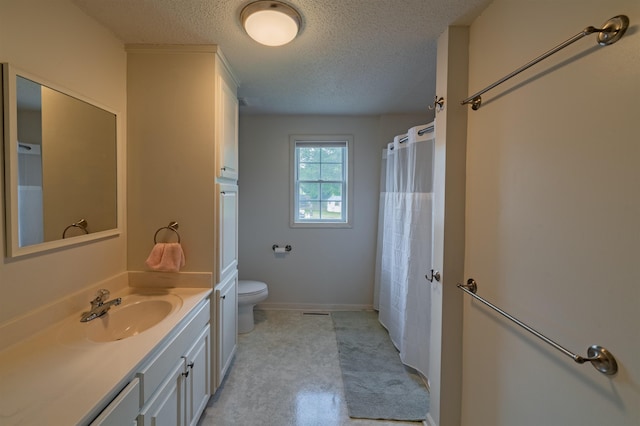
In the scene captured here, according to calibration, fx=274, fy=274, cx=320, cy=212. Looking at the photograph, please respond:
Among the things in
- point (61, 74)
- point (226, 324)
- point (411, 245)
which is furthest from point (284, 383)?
point (61, 74)

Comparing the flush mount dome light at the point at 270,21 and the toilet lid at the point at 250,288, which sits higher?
the flush mount dome light at the point at 270,21

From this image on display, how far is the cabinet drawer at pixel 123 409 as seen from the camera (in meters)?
0.82

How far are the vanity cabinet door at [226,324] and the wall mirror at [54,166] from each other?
2.51 ft

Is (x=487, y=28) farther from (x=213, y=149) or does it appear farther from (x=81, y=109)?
(x=81, y=109)

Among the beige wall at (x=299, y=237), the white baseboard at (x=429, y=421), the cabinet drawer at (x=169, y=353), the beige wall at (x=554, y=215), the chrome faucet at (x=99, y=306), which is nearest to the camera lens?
the beige wall at (x=554, y=215)

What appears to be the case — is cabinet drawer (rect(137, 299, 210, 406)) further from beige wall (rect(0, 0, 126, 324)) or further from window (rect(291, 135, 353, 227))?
window (rect(291, 135, 353, 227))

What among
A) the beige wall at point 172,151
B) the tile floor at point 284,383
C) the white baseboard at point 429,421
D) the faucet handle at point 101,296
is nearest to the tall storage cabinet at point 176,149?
the beige wall at point 172,151

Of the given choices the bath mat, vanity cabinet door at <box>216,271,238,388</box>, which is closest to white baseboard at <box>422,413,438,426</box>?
the bath mat

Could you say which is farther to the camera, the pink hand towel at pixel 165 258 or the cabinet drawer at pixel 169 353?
the pink hand towel at pixel 165 258

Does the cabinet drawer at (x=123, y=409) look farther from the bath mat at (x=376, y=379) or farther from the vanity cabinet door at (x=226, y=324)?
the bath mat at (x=376, y=379)

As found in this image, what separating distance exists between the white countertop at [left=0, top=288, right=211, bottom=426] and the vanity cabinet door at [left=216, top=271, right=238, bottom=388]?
605 millimetres

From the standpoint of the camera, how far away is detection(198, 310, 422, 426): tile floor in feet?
5.54

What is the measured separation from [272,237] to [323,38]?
2201mm

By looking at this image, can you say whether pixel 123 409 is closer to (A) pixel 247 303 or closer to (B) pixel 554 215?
(B) pixel 554 215
